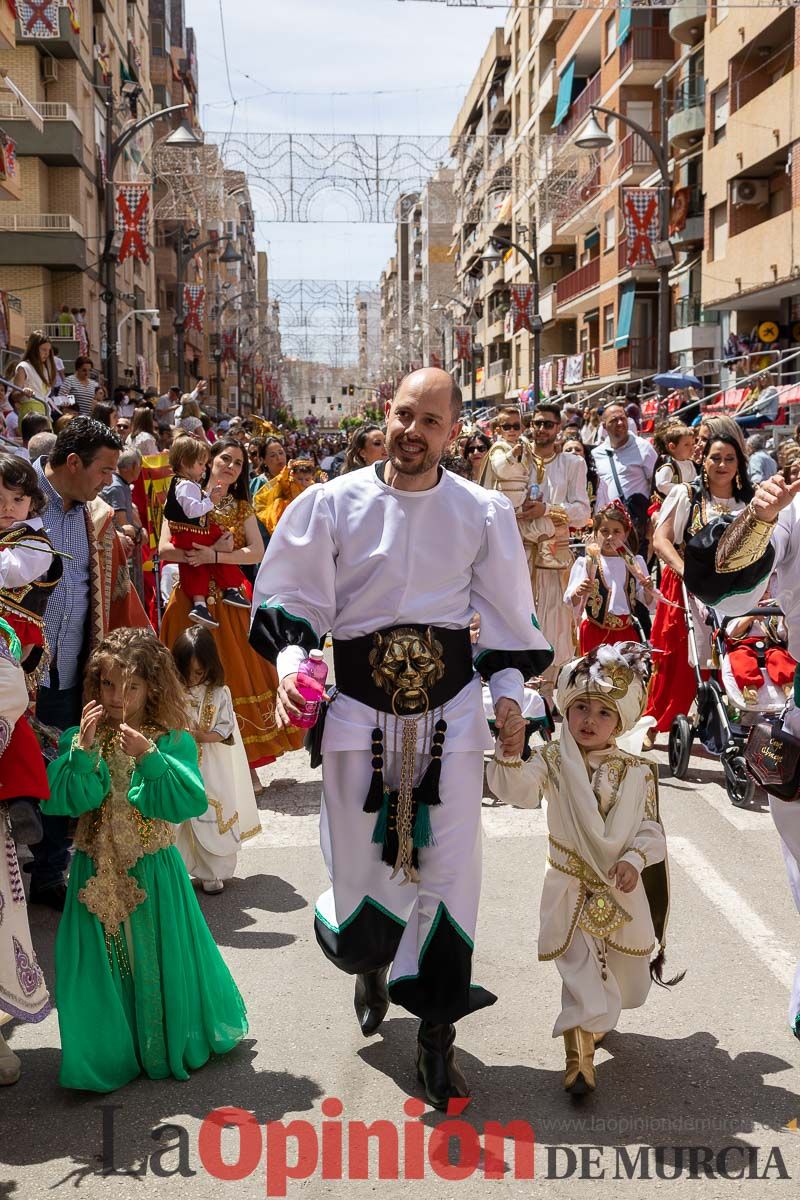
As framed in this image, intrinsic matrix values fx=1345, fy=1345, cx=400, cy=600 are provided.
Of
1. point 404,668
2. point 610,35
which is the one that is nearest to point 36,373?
point 404,668

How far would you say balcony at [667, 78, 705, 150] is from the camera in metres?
34.8

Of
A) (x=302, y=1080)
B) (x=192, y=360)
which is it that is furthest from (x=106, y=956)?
(x=192, y=360)

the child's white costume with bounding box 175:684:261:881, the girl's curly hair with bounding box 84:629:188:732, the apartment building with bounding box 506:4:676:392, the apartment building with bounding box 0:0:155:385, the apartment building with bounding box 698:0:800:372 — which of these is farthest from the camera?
the apartment building with bounding box 506:4:676:392

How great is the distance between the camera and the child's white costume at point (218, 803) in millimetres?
6406

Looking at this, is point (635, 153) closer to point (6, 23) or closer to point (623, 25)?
point (623, 25)

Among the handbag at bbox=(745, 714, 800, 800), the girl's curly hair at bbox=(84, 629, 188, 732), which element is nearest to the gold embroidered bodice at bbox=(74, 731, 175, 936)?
the girl's curly hair at bbox=(84, 629, 188, 732)

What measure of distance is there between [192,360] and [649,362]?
125ft

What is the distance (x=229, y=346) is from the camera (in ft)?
246

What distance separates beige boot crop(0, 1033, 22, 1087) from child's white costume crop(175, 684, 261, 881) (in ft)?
6.49

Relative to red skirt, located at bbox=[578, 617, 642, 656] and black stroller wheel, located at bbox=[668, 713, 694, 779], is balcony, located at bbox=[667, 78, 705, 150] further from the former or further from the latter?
black stroller wheel, located at bbox=[668, 713, 694, 779]

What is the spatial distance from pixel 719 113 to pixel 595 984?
30.6 m

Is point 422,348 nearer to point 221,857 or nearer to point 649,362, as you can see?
point 649,362

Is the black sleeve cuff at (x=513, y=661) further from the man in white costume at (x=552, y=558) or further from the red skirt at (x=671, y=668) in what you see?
the man in white costume at (x=552, y=558)

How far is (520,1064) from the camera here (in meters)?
4.51
